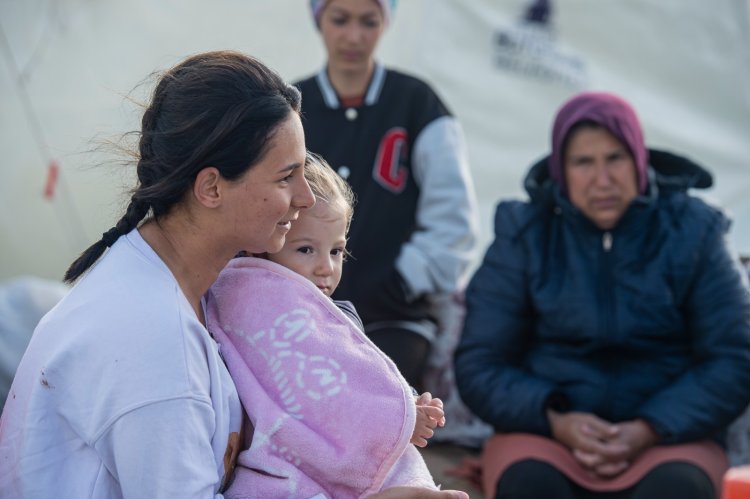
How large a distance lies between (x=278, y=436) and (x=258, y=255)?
0.41m

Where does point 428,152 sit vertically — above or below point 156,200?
below

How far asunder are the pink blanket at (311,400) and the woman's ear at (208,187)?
0.22 meters

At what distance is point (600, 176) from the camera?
345 centimetres

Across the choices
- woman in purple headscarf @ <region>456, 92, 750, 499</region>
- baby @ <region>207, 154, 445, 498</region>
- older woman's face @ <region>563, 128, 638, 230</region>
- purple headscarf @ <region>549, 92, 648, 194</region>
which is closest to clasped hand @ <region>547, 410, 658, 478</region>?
woman in purple headscarf @ <region>456, 92, 750, 499</region>

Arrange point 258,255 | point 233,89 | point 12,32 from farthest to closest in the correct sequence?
point 12,32 → point 258,255 → point 233,89

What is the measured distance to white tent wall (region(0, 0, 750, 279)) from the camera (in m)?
5.16

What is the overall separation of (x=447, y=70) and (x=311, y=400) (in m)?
3.54

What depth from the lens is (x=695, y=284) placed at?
10.9ft

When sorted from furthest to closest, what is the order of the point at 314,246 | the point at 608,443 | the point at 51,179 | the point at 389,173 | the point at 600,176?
the point at 51,179 < the point at 389,173 < the point at 600,176 < the point at 608,443 < the point at 314,246

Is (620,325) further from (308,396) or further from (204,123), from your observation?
(204,123)

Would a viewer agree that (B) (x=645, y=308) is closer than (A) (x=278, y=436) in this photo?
No

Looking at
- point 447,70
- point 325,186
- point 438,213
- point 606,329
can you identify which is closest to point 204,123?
point 325,186

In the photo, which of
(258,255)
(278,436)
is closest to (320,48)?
(258,255)

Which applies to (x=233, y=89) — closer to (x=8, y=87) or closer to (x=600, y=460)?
(x=600, y=460)
